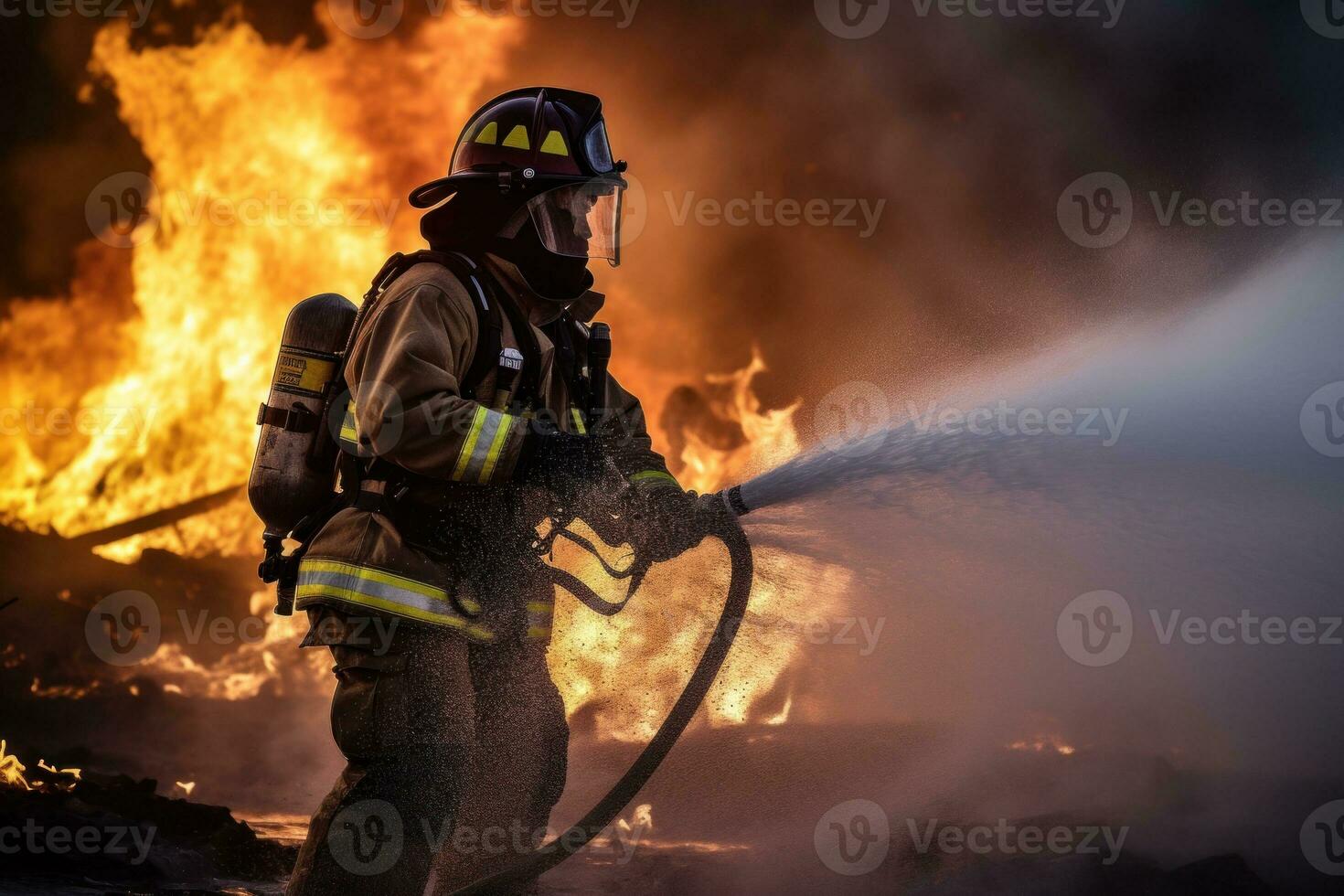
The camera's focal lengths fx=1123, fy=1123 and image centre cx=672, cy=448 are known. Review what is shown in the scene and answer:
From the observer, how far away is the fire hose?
157 inches

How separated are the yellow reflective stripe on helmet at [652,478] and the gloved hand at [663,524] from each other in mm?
94

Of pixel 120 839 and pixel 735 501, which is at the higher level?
pixel 735 501

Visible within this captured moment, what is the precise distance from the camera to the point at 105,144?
10805 millimetres

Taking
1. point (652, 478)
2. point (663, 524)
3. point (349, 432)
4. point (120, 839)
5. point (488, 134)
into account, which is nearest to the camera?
point (349, 432)

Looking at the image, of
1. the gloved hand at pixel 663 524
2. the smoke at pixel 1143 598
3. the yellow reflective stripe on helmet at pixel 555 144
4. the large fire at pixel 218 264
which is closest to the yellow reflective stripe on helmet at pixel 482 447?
the gloved hand at pixel 663 524

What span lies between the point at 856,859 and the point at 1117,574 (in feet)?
7.57

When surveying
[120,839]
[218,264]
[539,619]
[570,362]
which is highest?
[218,264]

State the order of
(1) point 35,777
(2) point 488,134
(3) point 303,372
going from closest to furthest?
1. (3) point 303,372
2. (2) point 488,134
3. (1) point 35,777

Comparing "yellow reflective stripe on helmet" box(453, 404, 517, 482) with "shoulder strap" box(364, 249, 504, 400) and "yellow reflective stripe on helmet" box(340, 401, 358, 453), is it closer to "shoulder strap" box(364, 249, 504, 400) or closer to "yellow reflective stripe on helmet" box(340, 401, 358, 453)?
"shoulder strap" box(364, 249, 504, 400)

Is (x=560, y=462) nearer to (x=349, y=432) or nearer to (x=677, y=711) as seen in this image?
(x=349, y=432)

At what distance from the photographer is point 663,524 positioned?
13.0 ft

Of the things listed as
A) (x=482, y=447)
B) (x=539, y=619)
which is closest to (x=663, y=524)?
(x=539, y=619)

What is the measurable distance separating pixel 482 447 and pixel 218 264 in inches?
323

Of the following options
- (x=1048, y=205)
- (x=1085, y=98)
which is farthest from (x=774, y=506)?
(x=1085, y=98)
